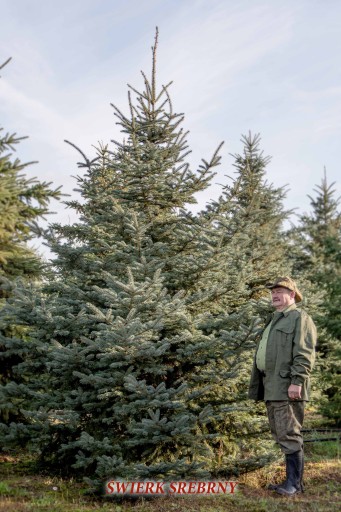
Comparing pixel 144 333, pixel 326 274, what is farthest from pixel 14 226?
pixel 326 274

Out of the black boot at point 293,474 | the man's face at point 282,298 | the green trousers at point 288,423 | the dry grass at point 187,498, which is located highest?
the man's face at point 282,298

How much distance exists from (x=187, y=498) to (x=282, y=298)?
2458 mm

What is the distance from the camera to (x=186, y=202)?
25.3 ft

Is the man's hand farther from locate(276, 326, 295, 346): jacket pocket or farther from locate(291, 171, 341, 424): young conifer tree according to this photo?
locate(291, 171, 341, 424): young conifer tree

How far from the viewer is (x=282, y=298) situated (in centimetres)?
579

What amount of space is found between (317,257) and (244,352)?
13.6 metres

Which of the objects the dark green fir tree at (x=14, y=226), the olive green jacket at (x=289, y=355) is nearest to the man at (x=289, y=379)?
the olive green jacket at (x=289, y=355)

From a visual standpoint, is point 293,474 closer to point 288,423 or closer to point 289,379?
point 288,423

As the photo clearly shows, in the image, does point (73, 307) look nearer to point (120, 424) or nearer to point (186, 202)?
point (120, 424)

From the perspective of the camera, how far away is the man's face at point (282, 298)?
5.78 m

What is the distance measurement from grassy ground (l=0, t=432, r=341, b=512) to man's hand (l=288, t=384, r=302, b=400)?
108cm

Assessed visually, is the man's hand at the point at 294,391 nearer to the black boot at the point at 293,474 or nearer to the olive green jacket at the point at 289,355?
the olive green jacket at the point at 289,355

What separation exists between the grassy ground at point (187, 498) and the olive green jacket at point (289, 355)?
1.07m

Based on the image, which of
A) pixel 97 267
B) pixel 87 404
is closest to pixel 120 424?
pixel 87 404
